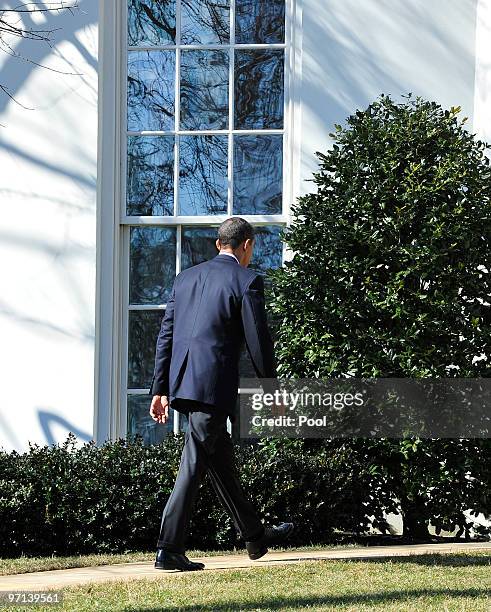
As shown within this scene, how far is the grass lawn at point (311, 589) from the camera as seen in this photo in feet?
15.1

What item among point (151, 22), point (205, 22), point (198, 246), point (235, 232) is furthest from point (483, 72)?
point (235, 232)

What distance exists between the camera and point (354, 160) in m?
7.29

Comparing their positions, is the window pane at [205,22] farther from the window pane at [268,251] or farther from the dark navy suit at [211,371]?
the dark navy suit at [211,371]

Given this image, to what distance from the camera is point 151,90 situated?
882 centimetres

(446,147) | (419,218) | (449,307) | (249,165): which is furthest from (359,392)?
(249,165)

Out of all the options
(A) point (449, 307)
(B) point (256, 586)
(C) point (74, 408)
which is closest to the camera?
(B) point (256, 586)

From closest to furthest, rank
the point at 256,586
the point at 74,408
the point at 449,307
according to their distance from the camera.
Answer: the point at 256,586 < the point at 449,307 < the point at 74,408

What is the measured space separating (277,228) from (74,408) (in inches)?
88.3

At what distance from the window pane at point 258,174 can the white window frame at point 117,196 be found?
0.06 m

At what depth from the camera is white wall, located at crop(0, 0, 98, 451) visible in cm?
845

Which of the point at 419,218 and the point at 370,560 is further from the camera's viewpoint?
the point at 419,218

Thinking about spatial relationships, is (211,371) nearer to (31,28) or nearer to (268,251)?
(268,251)

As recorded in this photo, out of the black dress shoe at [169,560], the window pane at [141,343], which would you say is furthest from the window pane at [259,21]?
the black dress shoe at [169,560]

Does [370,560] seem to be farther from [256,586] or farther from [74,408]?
[74,408]
